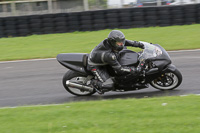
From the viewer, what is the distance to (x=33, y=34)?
15445 millimetres

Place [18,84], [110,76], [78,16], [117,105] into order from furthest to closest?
[78,16], [18,84], [110,76], [117,105]

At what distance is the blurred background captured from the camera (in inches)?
599

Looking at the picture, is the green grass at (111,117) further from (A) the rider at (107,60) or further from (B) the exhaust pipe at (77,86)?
(B) the exhaust pipe at (77,86)

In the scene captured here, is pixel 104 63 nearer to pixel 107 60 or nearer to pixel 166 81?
pixel 107 60

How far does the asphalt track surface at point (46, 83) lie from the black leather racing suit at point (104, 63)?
1.80 feet

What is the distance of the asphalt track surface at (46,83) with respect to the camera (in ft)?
22.8

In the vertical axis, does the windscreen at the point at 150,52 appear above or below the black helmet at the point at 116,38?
below

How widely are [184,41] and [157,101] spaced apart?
7.64 metres

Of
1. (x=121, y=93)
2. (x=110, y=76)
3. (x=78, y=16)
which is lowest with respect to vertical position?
(x=121, y=93)

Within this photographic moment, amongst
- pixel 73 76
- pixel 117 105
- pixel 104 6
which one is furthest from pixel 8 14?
pixel 117 105

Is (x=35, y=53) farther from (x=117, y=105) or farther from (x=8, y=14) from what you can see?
(x=117, y=105)

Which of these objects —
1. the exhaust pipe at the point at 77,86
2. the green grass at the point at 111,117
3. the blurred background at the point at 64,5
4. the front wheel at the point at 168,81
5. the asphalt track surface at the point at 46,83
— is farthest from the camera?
the blurred background at the point at 64,5

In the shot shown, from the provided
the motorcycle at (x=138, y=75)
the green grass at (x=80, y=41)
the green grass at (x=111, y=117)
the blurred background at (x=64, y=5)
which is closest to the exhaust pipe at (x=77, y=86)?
the motorcycle at (x=138, y=75)

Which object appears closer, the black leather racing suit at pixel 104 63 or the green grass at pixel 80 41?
the black leather racing suit at pixel 104 63
